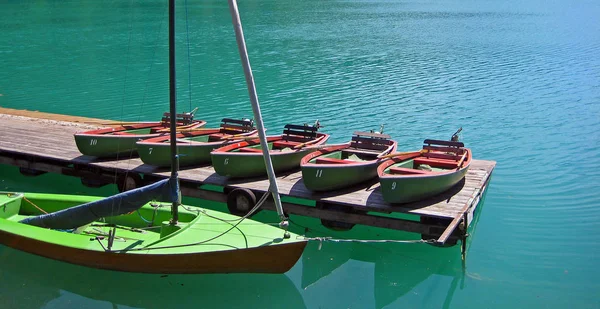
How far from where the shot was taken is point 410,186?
1210 cm

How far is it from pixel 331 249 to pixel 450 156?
353 cm

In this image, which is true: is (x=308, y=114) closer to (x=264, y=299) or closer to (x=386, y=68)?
(x=386, y=68)

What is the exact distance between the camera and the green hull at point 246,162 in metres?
13.6

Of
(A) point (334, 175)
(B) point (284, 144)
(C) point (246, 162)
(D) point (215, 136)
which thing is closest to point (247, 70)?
(A) point (334, 175)

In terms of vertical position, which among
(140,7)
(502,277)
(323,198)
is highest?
(140,7)

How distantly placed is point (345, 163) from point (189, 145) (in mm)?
3805

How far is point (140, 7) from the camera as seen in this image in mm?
64000

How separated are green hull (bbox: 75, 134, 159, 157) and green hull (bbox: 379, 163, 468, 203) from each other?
6398 mm

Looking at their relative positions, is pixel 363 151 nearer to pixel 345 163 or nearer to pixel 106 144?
pixel 345 163

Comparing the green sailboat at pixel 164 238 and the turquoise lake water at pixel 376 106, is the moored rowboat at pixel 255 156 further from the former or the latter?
the green sailboat at pixel 164 238

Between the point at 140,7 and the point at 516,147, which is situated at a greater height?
the point at 140,7

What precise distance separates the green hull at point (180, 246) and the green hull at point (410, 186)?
237 centimetres

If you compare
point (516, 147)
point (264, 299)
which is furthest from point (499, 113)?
point (264, 299)

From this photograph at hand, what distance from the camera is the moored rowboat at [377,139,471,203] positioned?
1206 cm
